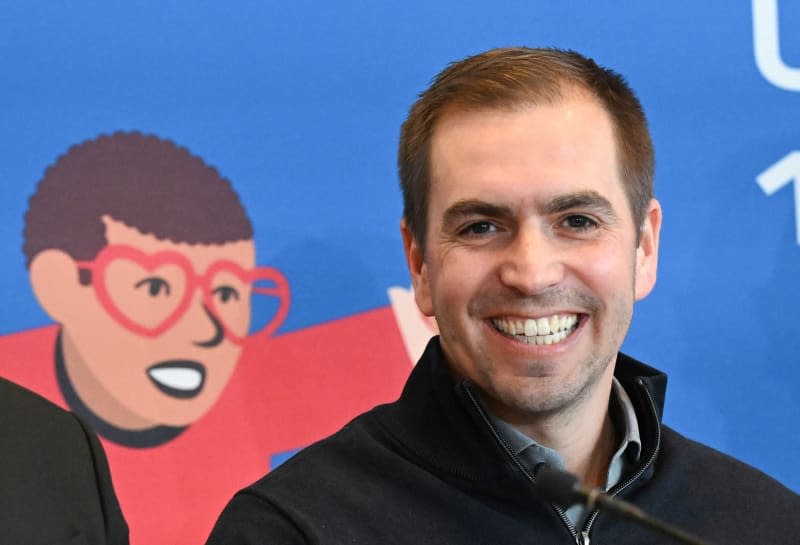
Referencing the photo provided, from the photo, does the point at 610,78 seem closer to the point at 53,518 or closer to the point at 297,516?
the point at 297,516

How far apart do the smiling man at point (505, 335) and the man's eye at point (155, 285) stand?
39 cm

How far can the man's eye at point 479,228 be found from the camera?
145 centimetres

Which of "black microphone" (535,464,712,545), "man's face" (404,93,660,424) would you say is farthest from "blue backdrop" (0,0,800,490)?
"black microphone" (535,464,712,545)

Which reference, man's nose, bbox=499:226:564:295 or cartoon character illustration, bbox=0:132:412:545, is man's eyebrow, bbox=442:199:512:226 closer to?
man's nose, bbox=499:226:564:295

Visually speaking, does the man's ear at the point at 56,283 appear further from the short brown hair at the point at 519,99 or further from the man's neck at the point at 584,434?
the man's neck at the point at 584,434

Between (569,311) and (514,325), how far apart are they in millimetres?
72

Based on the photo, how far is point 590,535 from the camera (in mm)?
1443

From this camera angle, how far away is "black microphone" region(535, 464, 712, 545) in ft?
3.66

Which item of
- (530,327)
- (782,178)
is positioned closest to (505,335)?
(530,327)

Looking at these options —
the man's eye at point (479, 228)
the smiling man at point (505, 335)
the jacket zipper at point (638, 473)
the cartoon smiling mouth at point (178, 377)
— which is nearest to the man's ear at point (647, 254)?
the smiling man at point (505, 335)

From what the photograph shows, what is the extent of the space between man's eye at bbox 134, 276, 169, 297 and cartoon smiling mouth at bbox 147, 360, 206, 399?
107mm

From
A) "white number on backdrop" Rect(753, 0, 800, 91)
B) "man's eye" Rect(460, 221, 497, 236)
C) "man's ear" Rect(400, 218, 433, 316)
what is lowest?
"man's ear" Rect(400, 218, 433, 316)

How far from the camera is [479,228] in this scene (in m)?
1.45

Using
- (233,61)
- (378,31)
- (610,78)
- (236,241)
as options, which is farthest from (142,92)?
(610,78)
